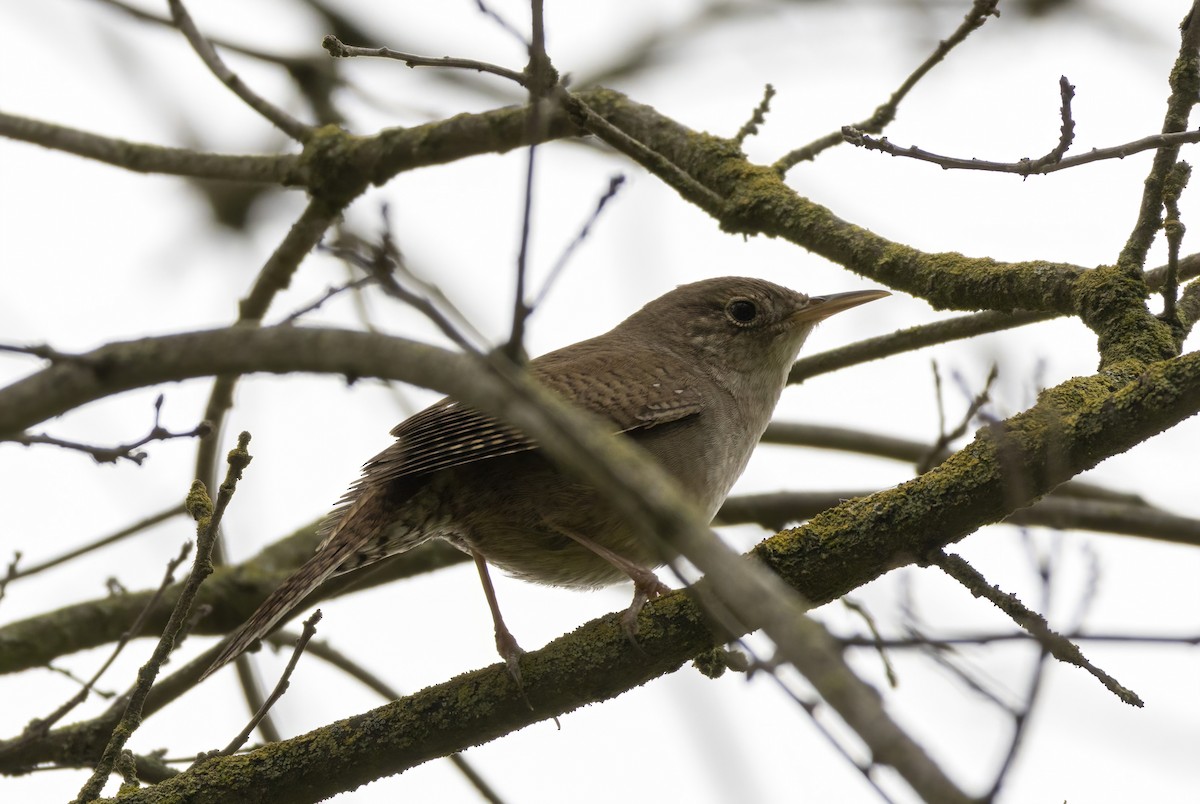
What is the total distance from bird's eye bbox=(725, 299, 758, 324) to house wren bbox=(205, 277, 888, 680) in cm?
48

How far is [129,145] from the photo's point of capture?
561 centimetres

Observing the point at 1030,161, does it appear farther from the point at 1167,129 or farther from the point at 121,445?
the point at 121,445

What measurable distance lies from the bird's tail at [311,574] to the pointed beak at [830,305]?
2.27m

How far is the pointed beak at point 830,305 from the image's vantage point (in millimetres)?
5859

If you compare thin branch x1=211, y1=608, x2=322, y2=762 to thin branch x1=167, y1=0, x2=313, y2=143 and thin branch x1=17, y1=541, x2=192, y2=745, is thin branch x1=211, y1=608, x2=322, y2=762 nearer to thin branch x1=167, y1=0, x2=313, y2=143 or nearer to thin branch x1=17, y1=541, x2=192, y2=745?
thin branch x1=17, y1=541, x2=192, y2=745

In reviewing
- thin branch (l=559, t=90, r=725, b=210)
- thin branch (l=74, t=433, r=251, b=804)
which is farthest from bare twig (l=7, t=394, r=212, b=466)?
thin branch (l=559, t=90, r=725, b=210)

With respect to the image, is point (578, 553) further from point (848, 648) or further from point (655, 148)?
point (848, 648)

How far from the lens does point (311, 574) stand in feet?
14.5

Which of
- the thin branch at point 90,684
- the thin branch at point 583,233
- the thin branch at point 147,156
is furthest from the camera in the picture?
the thin branch at point 147,156

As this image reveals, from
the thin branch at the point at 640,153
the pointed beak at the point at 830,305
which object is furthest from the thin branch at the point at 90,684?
the pointed beak at the point at 830,305

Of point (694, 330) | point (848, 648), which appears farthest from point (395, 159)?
point (848, 648)

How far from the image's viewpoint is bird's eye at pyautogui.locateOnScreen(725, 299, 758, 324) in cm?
608

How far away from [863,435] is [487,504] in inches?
91.9

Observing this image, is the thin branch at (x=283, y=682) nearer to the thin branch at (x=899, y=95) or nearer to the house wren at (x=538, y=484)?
the house wren at (x=538, y=484)
